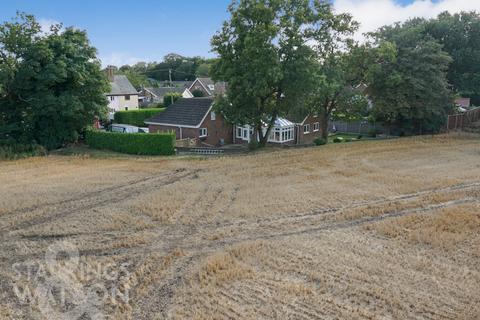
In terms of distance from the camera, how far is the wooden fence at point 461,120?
33.8 meters

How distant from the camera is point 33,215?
41.4ft

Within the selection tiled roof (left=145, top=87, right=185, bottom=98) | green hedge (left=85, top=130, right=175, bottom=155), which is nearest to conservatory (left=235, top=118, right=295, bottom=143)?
green hedge (left=85, top=130, right=175, bottom=155)

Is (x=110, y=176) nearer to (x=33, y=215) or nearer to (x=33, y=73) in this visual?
(x=33, y=215)

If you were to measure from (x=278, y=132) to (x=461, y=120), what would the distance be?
658 inches

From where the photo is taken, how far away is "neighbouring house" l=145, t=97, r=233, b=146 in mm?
32656

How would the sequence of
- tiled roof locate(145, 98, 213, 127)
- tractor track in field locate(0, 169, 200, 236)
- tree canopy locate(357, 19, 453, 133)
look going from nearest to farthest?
tractor track in field locate(0, 169, 200, 236), tree canopy locate(357, 19, 453, 133), tiled roof locate(145, 98, 213, 127)

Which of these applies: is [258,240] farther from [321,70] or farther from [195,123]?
[195,123]

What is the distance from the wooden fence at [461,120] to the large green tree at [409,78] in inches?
112

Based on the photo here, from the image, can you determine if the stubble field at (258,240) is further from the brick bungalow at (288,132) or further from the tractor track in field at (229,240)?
the brick bungalow at (288,132)

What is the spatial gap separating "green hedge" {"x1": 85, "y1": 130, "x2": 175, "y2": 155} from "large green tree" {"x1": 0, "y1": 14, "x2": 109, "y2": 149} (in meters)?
1.88

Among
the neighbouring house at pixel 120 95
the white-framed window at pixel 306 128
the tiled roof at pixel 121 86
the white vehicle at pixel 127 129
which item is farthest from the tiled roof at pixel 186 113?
the tiled roof at pixel 121 86

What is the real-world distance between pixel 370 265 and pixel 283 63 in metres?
18.8

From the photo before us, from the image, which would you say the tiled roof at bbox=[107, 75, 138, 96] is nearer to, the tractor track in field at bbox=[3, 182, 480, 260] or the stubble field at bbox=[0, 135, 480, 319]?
the stubble field at bbox=[0, 135, 480, 319]

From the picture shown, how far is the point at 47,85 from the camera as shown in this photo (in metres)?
27.8
